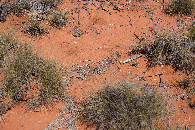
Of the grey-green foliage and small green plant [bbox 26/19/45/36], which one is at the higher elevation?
small green plant [bbox 26/19/45/36]

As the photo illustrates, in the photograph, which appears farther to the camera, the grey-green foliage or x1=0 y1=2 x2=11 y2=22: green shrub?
x1=0 y1=2 x2=11 y2=22: green shrub

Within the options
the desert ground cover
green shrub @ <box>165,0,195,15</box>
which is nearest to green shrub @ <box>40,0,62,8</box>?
the desert ground cover

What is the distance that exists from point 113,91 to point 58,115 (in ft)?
3.02

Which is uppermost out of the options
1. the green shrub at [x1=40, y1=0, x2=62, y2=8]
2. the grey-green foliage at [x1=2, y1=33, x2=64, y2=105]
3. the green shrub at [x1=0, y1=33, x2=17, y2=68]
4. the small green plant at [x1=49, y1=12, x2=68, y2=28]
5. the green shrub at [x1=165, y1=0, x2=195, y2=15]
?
the green shrub at [x1=165, y1=0, x2=195, y2=15]

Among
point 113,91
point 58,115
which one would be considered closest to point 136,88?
point 113,91

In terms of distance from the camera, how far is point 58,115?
3.19 meters

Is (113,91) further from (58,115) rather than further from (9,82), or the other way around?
(9,82)

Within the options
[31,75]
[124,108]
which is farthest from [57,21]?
[124,108]

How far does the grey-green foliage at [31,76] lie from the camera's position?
10.8 feet

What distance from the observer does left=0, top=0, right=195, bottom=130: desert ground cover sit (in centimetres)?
305

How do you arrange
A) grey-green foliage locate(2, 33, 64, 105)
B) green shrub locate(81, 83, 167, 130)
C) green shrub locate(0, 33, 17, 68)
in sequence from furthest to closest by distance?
green shrub locate(0, 33, 17, 68)
grey-green foliage locate(2, 33, 64, 105)
green shrub locate(81, 83, 167, 130)

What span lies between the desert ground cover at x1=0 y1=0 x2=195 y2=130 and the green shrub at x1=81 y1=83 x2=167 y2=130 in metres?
0.01

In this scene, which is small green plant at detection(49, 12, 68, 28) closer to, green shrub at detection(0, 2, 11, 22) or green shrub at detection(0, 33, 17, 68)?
green shrub at detection(0, 33, 17, 68)

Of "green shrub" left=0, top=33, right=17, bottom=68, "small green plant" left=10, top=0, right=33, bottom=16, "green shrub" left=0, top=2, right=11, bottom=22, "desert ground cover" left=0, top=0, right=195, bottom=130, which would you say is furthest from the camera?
"small green plant" left=10, top=0, right=33, bottom=16
